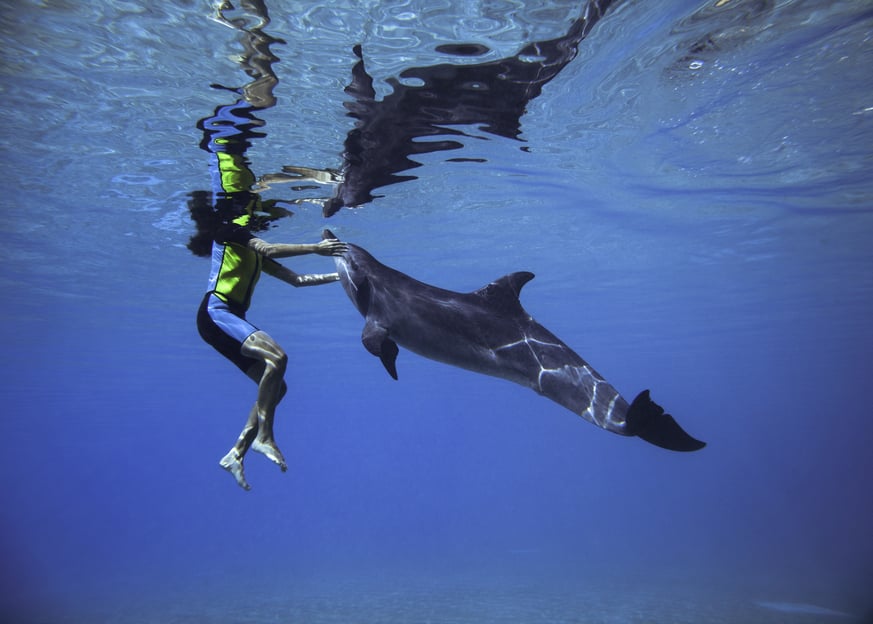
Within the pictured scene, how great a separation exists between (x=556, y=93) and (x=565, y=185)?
5054mm

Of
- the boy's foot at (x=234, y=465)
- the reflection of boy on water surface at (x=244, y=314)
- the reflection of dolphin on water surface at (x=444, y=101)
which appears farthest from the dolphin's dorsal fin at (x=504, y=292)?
the reflection of dolphin on water surface at (x=444, y=101)

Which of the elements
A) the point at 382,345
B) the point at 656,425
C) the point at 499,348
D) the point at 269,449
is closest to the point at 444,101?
the point at 499,348

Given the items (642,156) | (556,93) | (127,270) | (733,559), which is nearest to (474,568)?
(733,559)

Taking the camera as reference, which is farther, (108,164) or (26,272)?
(26,272)

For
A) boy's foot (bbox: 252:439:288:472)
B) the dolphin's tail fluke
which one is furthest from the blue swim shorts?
the dolphin's tail fluke

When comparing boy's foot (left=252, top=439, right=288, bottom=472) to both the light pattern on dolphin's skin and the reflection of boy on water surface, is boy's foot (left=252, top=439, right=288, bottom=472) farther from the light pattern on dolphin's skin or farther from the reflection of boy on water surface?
the light pattern on dolphin's skin

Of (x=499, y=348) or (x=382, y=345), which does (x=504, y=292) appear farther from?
(x=382, y=345)

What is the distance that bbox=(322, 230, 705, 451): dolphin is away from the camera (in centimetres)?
577

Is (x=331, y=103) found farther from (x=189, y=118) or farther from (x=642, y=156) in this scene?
(x=642, y=156)

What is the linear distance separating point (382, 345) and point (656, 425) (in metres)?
2.88

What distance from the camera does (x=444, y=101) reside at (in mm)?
9547

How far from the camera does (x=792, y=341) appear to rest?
1647 inches

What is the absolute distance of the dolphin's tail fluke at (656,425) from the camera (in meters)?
4.51

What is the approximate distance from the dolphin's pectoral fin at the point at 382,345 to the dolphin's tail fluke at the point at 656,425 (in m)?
2.43
